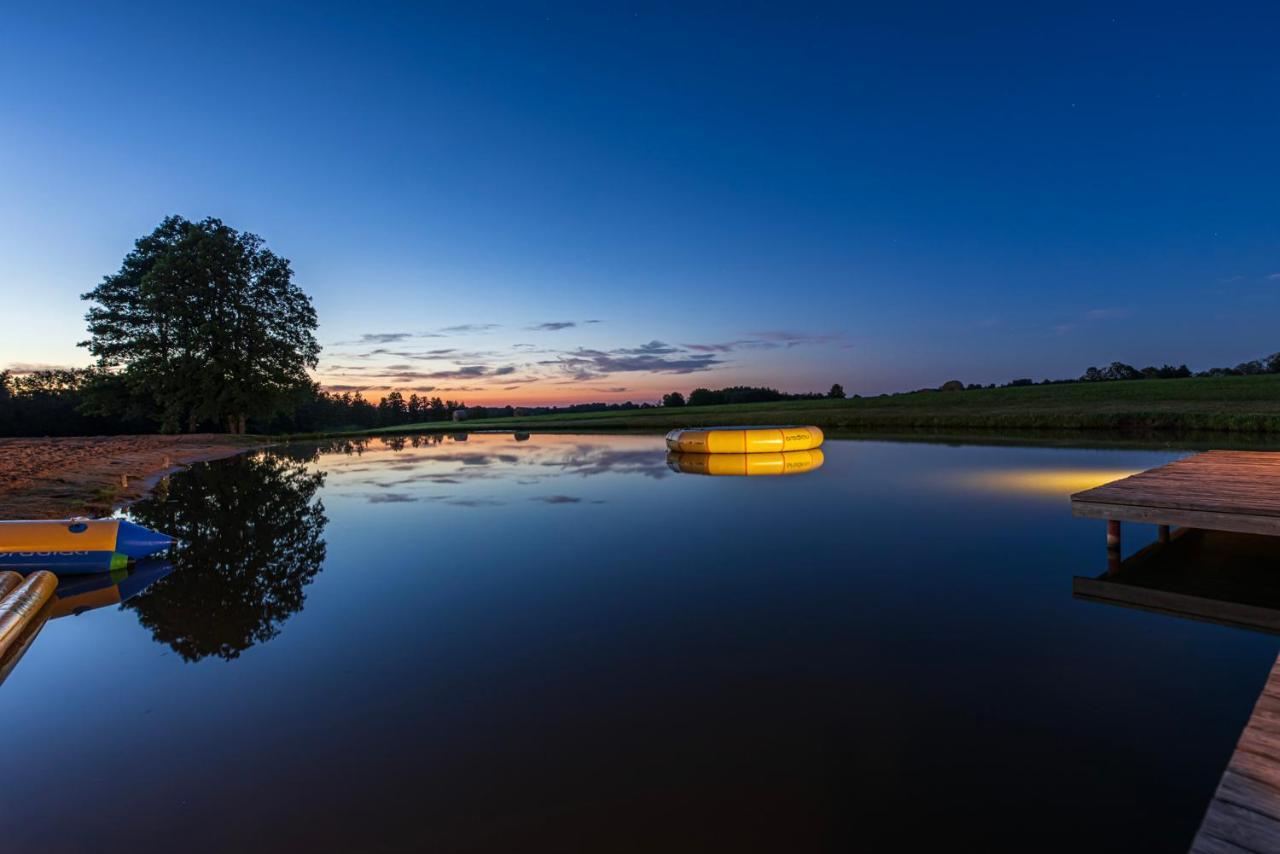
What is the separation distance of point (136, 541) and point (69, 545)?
23.2 inches

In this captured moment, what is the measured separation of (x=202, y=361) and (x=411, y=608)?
3544 cm

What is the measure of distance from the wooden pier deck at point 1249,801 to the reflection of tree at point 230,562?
18.5ft

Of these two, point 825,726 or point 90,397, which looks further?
point 90,397

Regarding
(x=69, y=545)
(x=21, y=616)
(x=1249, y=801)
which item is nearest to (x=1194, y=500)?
(x=1249, y=801)

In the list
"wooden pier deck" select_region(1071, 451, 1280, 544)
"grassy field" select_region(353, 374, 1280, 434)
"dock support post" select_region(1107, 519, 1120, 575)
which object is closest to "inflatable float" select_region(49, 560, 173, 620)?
"wooden pier deck" select_region(1071, 451, 1280, 544)

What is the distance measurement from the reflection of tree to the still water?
51 millimetres

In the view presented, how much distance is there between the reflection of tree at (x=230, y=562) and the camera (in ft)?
16.7

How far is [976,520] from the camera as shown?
28.4ft

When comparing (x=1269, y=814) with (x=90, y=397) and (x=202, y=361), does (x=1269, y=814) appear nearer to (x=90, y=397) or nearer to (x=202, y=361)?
(x=202, y=361)

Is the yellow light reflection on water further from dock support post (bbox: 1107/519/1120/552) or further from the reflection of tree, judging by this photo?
the reflection of tree

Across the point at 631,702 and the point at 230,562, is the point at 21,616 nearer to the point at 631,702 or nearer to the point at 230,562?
the point at 230,562

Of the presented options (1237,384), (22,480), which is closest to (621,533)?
(22,480)

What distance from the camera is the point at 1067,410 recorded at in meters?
31.8

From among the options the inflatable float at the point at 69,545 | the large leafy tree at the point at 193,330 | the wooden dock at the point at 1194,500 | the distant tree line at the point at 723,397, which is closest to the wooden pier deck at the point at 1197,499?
the wooden dock at the point at 1194,500
